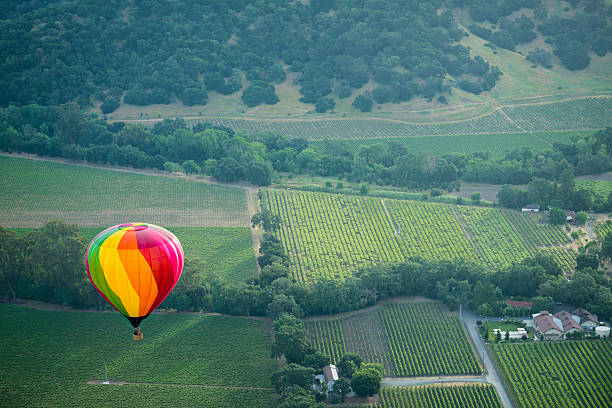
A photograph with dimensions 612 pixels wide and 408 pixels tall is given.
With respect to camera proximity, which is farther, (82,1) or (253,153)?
(82,1)

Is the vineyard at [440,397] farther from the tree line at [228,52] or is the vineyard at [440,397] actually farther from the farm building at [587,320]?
the tree line at [228,52]

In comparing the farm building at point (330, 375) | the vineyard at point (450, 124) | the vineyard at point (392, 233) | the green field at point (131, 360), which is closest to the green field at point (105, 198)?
the vineyard at point (392, 233)

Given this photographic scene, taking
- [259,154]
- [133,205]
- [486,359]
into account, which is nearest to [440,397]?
[486,359]

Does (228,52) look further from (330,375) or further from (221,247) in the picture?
(330,375)

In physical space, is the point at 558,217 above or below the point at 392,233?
above

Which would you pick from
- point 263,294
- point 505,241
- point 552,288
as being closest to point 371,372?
point 263,294

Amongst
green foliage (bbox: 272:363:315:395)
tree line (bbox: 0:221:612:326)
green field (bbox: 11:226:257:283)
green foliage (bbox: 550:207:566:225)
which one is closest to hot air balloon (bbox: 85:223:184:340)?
green foliage (bbox: 272:363:315:395)

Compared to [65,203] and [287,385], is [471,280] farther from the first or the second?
[65,203]
